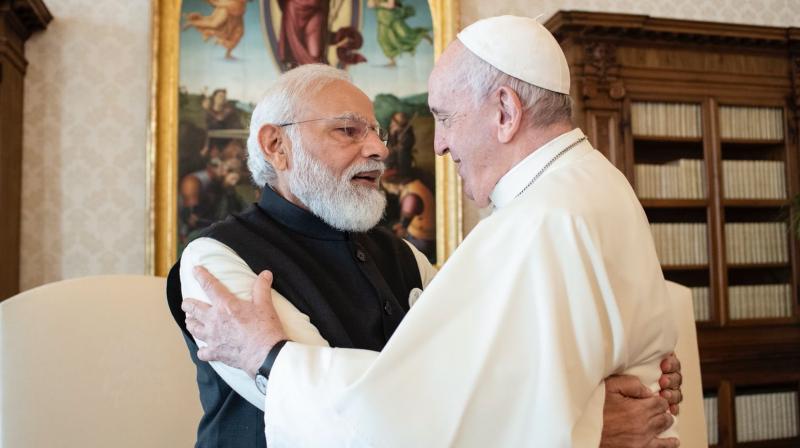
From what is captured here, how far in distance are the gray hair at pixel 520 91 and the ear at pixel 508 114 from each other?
0.7 inches

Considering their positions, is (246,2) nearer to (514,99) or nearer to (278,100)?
(278,100)

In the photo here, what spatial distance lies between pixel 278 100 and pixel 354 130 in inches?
9.8

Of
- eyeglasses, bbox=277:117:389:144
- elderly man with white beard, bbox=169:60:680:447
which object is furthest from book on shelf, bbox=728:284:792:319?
eyeglasses, bbox=277:117:389:144

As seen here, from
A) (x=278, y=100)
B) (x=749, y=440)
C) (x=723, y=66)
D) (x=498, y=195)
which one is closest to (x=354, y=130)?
(x=278, y=100)

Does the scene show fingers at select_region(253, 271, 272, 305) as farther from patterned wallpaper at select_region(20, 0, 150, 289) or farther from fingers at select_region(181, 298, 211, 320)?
patterned wallpaper at select_region(20, 0, 150, 289)

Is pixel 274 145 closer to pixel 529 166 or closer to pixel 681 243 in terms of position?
pixel 529 166

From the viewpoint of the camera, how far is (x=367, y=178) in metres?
2.34

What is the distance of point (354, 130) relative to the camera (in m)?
2.26

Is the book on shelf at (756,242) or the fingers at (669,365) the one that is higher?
the book on shelf at (756,242)

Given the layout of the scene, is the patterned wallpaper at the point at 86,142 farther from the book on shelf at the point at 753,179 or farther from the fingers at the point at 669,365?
the book on shelf at the point at 753,179

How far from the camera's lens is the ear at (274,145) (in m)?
2.25

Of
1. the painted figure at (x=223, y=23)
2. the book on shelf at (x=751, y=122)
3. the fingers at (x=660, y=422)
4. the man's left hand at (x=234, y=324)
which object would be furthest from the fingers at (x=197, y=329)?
the book on shelf at (x=751, y=122)

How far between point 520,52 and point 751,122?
171 inches

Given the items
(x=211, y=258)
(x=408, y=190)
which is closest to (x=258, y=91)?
(x=408, y=190)
